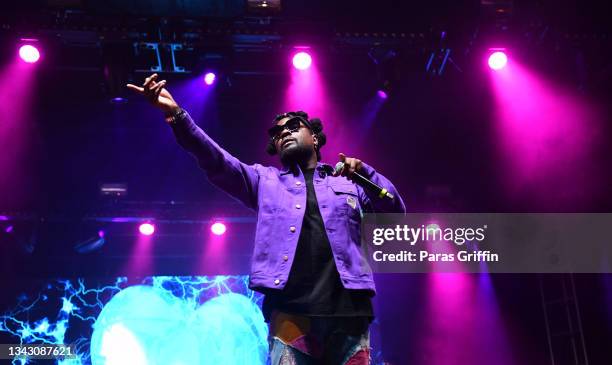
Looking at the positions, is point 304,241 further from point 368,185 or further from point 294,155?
point 294,155

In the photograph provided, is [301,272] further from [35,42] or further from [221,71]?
[35,42]

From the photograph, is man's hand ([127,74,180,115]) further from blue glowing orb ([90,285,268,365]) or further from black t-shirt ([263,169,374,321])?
blue glowing orb ([90,285,268,365])

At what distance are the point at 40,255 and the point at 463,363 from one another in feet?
17.6

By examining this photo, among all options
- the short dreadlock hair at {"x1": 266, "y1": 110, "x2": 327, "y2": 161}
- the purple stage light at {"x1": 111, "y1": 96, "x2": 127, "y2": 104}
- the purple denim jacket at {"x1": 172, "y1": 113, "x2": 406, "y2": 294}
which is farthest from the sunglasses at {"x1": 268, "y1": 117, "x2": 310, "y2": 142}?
the purple stage light at {"x1": 111, "y1": 96, "x2": 127, "y2": 104}

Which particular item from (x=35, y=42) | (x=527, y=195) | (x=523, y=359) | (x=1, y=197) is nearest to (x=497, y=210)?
(x=527, y=195)

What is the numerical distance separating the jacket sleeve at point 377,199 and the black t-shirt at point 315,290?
0.27 meters

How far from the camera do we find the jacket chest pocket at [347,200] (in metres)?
2.23

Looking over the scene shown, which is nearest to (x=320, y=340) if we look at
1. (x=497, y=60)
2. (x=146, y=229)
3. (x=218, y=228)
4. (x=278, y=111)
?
(x=497, y=60)

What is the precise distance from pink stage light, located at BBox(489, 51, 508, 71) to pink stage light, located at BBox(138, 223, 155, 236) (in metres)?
4.49

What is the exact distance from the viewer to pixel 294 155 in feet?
8.06

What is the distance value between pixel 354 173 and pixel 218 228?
536 cm

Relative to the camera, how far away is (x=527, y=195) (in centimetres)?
677

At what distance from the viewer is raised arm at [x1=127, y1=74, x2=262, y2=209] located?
2.18 m

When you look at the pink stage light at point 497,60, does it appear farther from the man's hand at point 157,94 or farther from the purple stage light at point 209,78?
the man's hand at point 157,94
